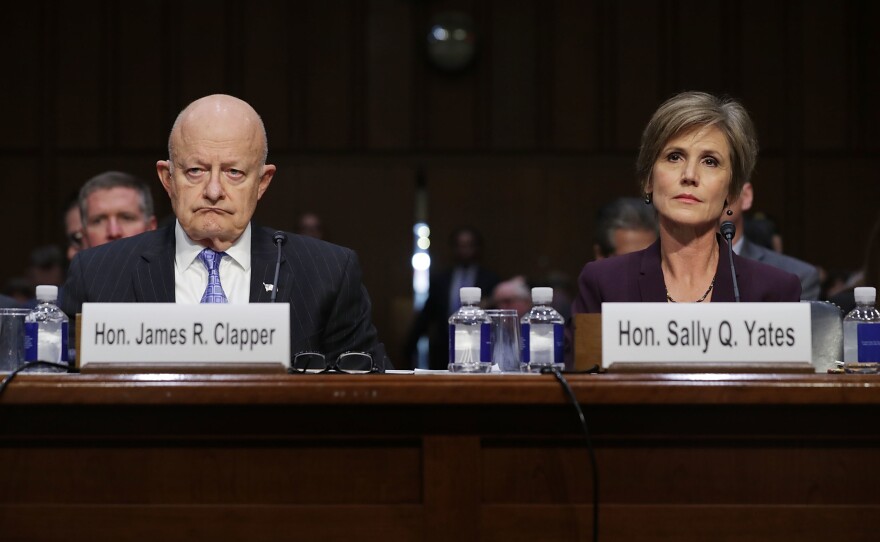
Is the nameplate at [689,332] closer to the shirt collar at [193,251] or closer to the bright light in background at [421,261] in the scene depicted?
the shirt collar at [193,251]

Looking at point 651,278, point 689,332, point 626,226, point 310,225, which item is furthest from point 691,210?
point 310,225

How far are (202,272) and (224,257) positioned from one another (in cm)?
7

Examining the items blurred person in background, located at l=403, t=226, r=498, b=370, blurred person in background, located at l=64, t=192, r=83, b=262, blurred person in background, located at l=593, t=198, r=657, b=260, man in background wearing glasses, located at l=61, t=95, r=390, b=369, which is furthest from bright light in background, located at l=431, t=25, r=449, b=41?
man in background wearing glasses, located at l=61, t=95, r=390, b=369

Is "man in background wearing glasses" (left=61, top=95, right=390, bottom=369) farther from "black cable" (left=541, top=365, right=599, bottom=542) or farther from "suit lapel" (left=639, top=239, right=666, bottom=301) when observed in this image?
"black cable" (left=541, top=365, right=599, bottom=542)

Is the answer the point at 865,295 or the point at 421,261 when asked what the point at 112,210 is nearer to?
the point at 865,295

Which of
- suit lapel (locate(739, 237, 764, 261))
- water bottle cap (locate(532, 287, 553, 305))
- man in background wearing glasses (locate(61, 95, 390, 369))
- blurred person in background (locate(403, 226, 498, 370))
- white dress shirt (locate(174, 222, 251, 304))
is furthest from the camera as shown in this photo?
blurred person in background (locate(403, 226, 498, 370))

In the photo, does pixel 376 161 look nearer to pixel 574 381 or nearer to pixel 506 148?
pixel 506 148

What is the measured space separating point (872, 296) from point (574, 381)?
83cm

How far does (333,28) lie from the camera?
8.54m

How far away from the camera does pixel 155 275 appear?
2775mm

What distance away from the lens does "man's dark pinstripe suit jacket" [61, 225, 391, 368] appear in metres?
2.77

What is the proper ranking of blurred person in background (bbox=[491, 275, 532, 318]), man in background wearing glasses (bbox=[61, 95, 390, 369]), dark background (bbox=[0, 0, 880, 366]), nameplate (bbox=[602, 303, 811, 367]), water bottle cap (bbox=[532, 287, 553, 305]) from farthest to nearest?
dark background (bbox=[0, 0, 880, 366]) < blurred person in background (bbox=[491, 275, 532, 318]) < man in background wearing glasses (bbox=[61, 95, 390, 369]) < water bottle cap (bbox=[532, 287, 553, 305]) < nameplate (bbox=[602, 303, 811, 367])

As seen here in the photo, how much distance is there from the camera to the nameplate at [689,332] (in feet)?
6.42

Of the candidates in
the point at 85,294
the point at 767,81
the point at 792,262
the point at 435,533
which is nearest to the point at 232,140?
the point at 85,294
